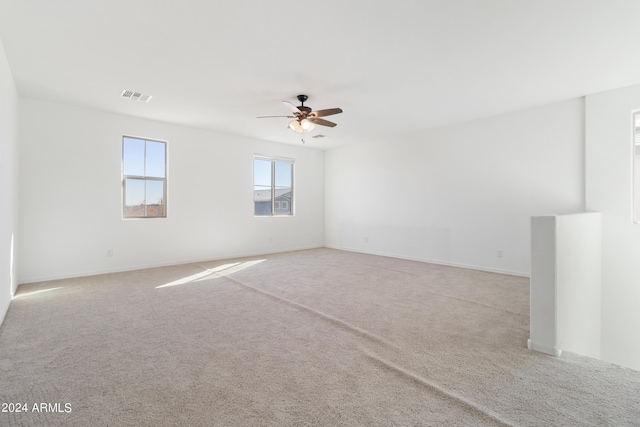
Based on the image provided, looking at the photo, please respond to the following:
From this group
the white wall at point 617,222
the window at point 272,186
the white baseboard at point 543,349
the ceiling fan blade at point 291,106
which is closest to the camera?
the white baseboard at point 543,349

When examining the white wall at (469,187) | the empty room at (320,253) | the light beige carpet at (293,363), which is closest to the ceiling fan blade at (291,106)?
the empty room at (320,253)

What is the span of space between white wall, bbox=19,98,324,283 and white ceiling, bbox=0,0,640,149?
52 centimetres

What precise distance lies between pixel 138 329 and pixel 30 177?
11.2 feet

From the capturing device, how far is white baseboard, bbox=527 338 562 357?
7.13 ft

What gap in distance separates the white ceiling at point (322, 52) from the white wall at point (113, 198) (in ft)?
1.71

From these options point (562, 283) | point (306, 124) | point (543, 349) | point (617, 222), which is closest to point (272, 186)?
point (306, 124)

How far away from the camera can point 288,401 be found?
167 cm

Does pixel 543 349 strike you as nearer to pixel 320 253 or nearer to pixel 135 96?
pixel 320 253

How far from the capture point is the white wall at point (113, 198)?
14.2 feet

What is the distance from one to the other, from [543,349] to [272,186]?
19.9 feet

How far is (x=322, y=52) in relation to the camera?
2.99 metres

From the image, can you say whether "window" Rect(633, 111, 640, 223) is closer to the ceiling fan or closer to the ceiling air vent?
the ceiling fan

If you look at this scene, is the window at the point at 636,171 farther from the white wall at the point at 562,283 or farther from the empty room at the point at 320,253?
the white wall at the point at 562,283

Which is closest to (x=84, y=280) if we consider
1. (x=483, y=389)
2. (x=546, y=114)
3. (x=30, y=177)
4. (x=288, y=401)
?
(x=30, y=177)
